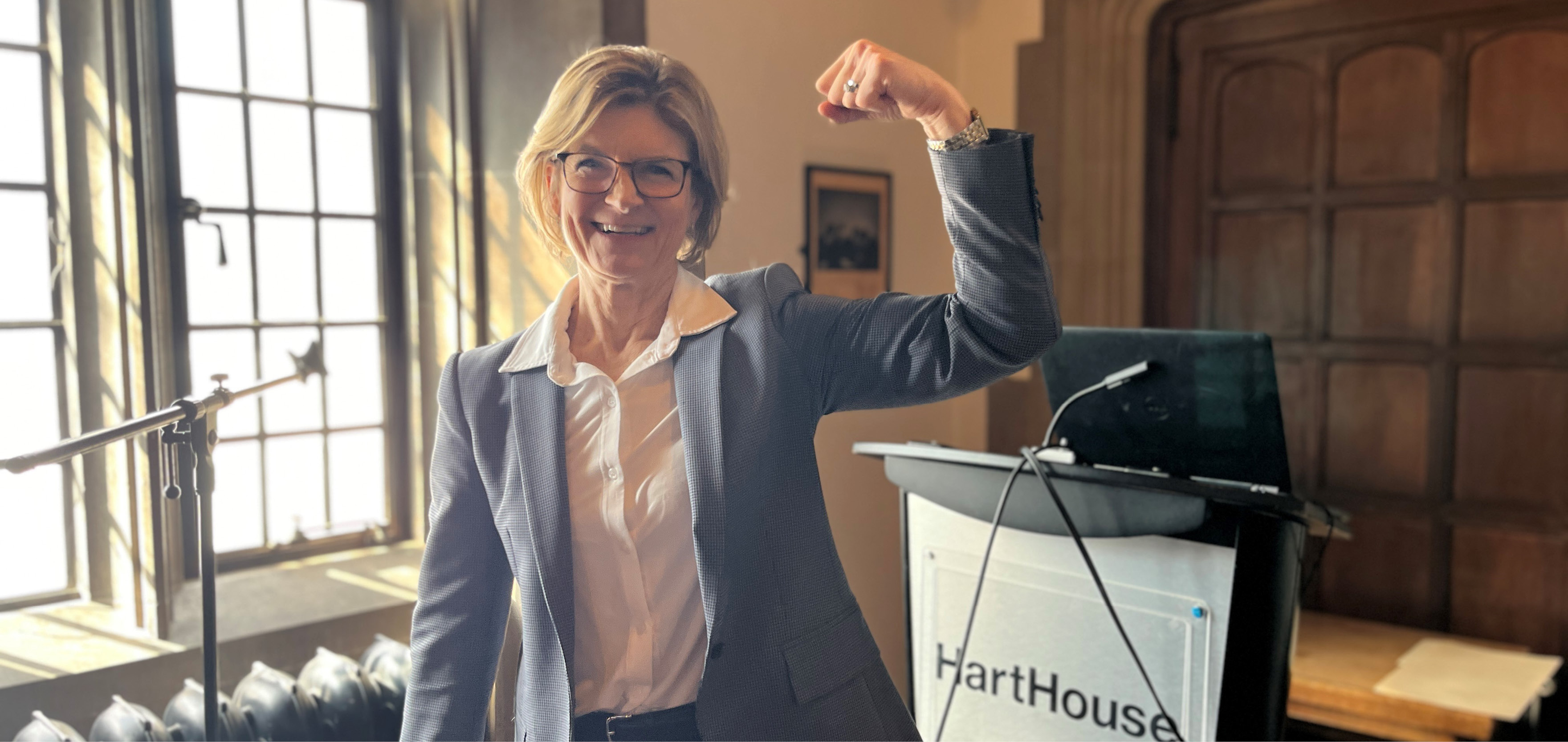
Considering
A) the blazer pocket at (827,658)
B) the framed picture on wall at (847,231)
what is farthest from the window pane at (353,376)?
the blazer pocket at (827,658)

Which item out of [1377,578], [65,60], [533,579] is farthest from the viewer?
[1377,578]

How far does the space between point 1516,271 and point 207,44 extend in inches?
119

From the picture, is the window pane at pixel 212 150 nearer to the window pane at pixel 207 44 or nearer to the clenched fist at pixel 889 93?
the window pane at pixel 207 44

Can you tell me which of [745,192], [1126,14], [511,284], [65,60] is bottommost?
[511,284]

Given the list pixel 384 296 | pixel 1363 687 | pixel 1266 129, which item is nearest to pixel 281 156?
pixel 384 296

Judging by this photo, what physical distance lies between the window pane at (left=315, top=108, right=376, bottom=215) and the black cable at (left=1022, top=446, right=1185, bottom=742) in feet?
5.56

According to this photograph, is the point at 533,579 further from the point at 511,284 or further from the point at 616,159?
the point at 511,284

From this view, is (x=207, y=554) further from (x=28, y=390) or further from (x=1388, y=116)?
(x=1388, y=116)

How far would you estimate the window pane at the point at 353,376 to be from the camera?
2379 mm

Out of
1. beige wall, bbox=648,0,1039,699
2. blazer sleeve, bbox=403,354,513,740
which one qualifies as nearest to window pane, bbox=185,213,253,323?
beige wall, bbox=648,0,1039,699

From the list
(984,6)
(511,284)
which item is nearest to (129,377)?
(511,284)

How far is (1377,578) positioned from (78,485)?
3.06 meters

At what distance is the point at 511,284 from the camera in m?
2.33

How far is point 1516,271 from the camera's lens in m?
2.54
